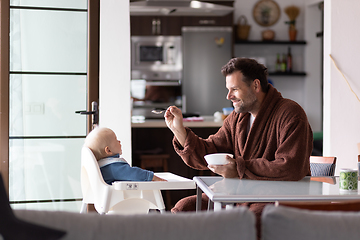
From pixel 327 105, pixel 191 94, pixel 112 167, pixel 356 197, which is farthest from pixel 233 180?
pixel 191 94

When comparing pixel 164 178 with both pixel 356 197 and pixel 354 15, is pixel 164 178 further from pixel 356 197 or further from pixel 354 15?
pixel 354 15

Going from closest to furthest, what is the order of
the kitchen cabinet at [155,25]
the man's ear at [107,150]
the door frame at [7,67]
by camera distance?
the man's ear at [107,150] < the door frame at [7,67] < the kitchen cabinet at [155,25]

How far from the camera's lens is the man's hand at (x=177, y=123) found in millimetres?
2205

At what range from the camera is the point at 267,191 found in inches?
63.0

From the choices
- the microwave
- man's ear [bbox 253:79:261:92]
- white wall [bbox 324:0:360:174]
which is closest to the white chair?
man's ear [bbox 253:79:261:92]

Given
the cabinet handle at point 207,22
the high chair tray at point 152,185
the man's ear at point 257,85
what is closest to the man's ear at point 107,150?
the high chair tray at point 152,185

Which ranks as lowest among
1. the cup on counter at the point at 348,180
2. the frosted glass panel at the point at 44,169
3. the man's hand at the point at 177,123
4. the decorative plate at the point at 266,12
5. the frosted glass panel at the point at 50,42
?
the frosted glass panel at the point at 44,169

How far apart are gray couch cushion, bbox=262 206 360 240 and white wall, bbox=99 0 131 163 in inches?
83.9

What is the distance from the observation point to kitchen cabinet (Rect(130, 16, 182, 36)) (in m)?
5.97

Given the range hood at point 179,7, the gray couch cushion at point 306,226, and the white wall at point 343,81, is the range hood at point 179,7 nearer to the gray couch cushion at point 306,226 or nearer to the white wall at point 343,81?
the white wall at point 343,81

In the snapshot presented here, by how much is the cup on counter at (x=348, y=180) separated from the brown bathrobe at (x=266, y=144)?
0.22 meters

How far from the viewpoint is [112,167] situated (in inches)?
86.7

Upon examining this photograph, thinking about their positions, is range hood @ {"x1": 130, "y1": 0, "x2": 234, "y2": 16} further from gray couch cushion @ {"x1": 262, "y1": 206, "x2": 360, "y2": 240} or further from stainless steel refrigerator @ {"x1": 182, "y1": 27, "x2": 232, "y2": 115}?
gray couch cushion @ {"x1": 262, "y1": 206, "x2": 360, "y2": 240}

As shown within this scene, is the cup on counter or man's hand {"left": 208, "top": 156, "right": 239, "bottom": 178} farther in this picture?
man's hand {"left": 208, "top": 156, "right": 239, "bottom": 178}
